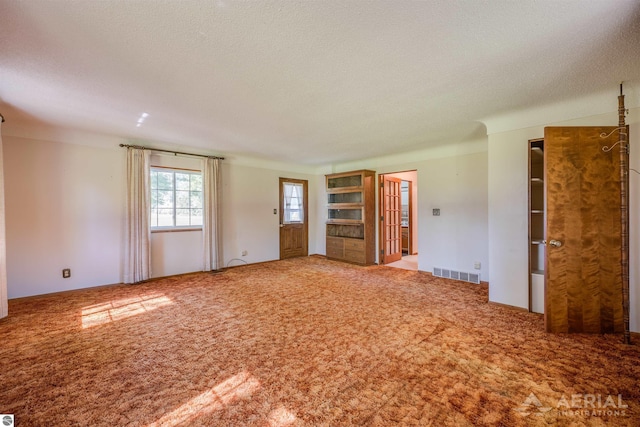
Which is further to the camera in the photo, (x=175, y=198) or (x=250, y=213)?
(x=250, y=213)

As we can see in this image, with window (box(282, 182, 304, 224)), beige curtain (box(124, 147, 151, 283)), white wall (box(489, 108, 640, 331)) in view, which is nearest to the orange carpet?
white wall (box(489, 108, 640, 331))

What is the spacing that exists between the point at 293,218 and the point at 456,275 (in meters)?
4.10

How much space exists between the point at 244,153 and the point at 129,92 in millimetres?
2944

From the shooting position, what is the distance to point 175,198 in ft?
16.9

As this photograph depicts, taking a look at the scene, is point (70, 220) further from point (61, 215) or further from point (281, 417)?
point (281, 417)

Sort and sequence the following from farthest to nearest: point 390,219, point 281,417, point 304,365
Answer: point 390,219
point 304,365
point 281,417

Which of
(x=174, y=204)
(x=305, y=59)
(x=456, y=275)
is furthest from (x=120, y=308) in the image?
(x=456, y=275)

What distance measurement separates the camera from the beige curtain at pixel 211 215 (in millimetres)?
5254

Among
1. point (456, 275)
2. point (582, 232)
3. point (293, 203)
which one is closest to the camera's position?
point (582, 232)

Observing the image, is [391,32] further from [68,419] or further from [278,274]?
[278,274]

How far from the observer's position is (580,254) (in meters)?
2.67

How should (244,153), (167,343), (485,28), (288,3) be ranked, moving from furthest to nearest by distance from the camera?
(244,153) < (167,343) < (485,28) < (288,3)

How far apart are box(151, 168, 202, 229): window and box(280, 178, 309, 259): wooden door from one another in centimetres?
209

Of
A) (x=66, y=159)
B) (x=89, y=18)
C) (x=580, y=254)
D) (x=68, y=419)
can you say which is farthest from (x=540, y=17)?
(x=66, y=159)
